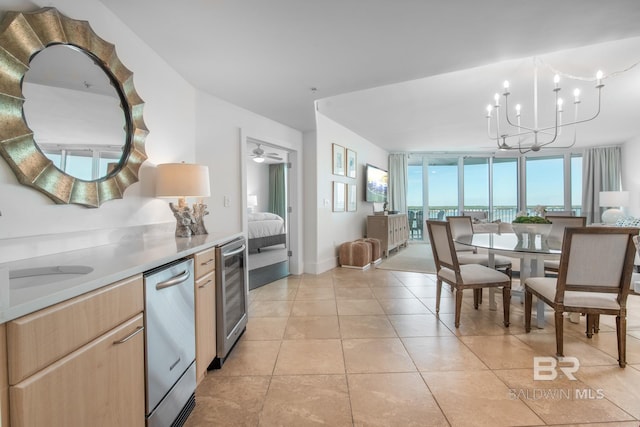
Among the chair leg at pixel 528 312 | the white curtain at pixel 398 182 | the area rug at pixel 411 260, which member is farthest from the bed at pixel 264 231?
the chair leg at pixel 528 312

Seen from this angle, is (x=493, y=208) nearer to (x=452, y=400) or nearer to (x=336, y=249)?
(x=336, y=249)

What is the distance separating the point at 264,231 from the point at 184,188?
167 inches

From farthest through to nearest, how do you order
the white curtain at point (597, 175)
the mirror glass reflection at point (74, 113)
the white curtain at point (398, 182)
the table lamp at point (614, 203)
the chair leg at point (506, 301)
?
the white curtain at point (398, 182)
the white curtain at point (597, 175)
the table lamp at point (614, 203)
the chair leg at point (506, 301)
the mirror glass reflection at point (74, 113)

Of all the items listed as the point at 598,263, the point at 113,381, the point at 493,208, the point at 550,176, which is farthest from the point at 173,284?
the point at 550,176

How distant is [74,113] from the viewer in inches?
61.9

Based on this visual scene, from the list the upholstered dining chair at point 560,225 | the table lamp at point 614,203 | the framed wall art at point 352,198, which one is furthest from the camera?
the table lamp at point 614,203

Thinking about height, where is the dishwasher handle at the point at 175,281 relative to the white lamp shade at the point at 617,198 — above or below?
below

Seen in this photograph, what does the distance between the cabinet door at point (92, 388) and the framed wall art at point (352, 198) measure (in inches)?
183

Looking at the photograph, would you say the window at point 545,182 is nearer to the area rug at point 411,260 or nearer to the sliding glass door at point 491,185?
the sliding glass door at point 491,185

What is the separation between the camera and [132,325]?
1119mm

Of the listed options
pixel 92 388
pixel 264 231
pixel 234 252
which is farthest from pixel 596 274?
pixel 264 231

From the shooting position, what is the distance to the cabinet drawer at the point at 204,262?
1.69m

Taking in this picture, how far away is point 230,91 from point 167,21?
43.8 inches

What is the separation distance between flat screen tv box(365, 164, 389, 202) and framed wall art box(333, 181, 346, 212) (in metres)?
1.02
